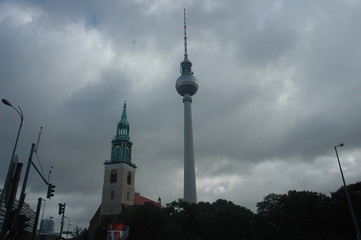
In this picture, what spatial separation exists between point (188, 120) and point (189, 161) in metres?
15.2

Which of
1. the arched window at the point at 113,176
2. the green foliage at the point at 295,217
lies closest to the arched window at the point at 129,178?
the arched window at the point at 113,176

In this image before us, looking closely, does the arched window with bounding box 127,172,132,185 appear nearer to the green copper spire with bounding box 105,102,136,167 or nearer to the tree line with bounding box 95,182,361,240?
the green copper spire with bounding box 105,102,136,167

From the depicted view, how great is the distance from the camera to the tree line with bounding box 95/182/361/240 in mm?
50812

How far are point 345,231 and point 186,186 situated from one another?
209ft

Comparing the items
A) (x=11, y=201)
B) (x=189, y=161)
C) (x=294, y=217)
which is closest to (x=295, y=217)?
(x=294, y=217)

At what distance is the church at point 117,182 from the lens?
8444cm

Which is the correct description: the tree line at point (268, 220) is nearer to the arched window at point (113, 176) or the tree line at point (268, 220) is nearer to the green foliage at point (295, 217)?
the green foliage at point (295, 217)

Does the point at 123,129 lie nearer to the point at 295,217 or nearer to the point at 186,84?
the point at 186,84

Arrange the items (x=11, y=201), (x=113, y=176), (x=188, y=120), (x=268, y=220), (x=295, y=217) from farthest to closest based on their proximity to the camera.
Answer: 1. (x=188, y=120)
2. (x=113, y=176)
3. (x=268, y=220)
4. (x=295, y=217)
5. (x=11, y=201)

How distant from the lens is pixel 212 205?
262 feet

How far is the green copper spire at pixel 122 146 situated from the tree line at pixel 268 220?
28.1 meters

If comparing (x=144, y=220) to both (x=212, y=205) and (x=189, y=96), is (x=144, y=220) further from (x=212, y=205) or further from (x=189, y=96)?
(x=189, y=96)

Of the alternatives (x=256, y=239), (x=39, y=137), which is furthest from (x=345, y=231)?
(x=39, y=137)

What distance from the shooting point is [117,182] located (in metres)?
86.4
